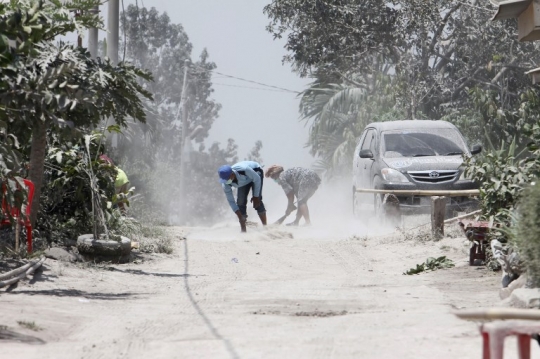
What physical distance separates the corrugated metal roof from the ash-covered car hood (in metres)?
6.14

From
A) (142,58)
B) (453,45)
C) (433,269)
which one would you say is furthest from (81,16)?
(142,58)

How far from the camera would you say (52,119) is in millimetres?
10656

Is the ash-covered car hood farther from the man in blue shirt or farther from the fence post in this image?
the fence post

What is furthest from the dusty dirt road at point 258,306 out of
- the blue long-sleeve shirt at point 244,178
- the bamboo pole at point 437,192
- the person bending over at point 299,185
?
the person bending over at point 299,185

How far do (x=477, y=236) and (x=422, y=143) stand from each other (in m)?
7.65

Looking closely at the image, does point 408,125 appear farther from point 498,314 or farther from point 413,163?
point 498,314

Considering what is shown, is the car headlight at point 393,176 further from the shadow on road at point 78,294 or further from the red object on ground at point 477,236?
the shadow on road at point 78,294

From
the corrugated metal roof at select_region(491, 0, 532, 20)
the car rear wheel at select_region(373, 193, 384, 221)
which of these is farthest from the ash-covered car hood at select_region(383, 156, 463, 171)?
the corrugated metal roof at select_region(491, 0, 532, 20)

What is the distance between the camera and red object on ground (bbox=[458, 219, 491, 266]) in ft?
40.7

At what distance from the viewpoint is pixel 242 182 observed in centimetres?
2052

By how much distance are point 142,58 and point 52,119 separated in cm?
6246

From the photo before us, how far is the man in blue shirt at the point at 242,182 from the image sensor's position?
20281 millimetres

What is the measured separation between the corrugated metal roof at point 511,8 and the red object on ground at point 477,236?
2.44 metres

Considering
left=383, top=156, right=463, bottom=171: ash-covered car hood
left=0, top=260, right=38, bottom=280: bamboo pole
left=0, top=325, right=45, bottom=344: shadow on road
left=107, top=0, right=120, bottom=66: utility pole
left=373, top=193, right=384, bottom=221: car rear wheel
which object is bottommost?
left=0, top=325, right=45, bottom=344: shadow on road
